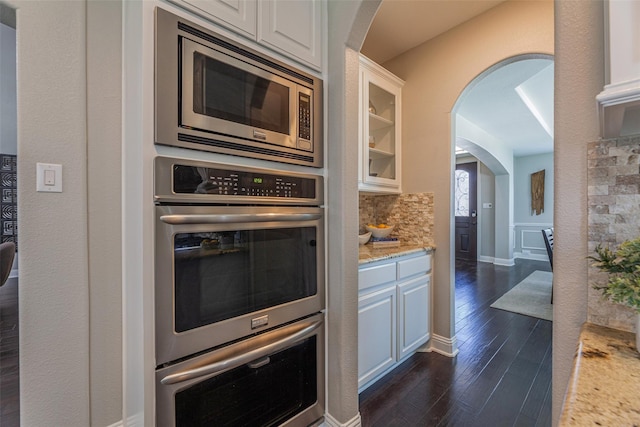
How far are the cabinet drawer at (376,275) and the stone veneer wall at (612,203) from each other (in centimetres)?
108

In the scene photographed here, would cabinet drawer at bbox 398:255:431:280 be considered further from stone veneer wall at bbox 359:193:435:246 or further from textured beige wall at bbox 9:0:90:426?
textured beige wall at bbox 9:0:90:426

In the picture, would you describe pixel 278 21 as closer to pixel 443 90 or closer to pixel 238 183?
pixel 238 183

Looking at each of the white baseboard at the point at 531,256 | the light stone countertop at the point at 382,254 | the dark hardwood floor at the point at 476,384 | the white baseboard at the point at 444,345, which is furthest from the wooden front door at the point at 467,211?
the light stone countertop at the point at 382,254

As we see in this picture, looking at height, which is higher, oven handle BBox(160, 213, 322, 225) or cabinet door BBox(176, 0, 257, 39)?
cabinet door BBox(176, 0, 257, 39)

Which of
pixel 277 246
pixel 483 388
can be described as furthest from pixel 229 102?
pixel 483 388

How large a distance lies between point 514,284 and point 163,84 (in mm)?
5462

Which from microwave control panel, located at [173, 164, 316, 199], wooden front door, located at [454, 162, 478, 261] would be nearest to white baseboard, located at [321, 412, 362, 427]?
microwave control panel, located at [173, 164, 316, 199]

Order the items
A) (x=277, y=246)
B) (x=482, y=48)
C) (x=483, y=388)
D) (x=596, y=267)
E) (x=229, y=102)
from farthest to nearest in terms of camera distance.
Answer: (x=482, y=48)
(x=483, y=388)
(x=277, y=246)
(x=229, y=102)
(x=596, y=267)

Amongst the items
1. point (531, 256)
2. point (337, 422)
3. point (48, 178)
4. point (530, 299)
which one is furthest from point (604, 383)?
point (531, 256)

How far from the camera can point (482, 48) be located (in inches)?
83.6

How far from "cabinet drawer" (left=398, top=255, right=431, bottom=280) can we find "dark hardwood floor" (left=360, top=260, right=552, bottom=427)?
0.75 meters

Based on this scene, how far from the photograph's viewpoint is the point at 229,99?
43.9 inches

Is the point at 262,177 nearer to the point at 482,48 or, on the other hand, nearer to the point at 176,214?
the point at 176,214

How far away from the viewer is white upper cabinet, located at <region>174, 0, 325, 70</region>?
3.57 feet
